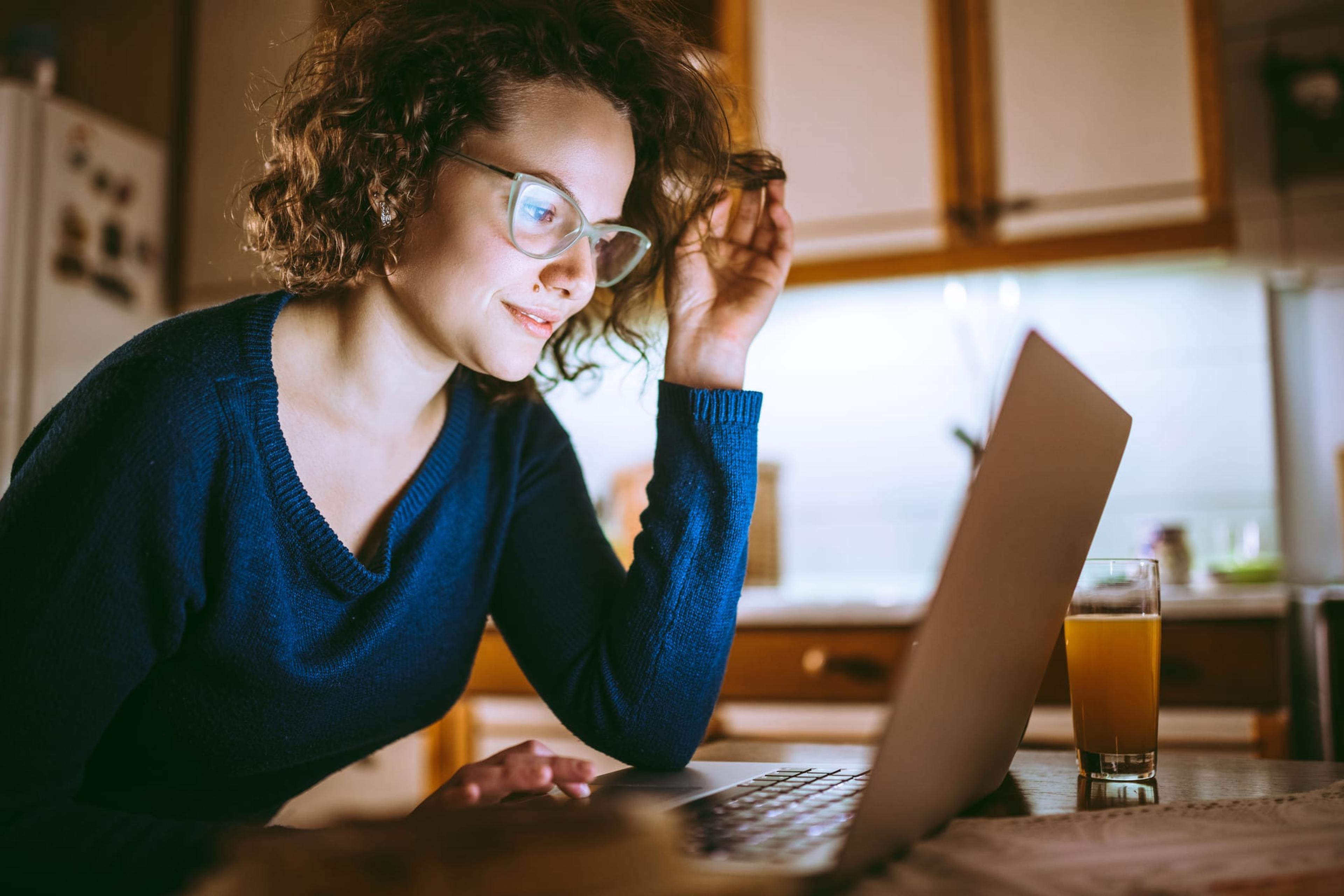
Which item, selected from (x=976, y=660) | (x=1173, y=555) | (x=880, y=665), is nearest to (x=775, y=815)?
(x=976, y=660)

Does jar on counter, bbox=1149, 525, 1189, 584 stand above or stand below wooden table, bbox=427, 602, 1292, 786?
above

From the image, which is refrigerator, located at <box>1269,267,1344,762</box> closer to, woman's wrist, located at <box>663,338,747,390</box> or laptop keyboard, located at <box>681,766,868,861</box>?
woman's wrist, located at <box>663,338,747,390</box>

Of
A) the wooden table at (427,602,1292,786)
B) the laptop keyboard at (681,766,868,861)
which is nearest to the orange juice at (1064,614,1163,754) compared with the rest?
the laptop keyboard at (681,766,868,861)

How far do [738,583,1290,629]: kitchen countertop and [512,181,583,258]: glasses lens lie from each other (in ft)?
2.90

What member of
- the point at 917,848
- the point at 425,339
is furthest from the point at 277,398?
the point at 917,848

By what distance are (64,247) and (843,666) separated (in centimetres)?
213

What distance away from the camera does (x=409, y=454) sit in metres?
1.02

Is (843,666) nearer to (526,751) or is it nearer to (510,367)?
(510,367)

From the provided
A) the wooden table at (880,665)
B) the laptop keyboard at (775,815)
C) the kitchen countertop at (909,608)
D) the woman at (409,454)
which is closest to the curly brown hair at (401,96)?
the woman at (409,454)

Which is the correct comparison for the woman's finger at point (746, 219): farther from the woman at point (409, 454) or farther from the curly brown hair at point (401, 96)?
the curly brown hair at point (401, 96)

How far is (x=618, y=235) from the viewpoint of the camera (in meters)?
1.08

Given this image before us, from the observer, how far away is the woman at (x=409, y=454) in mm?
734

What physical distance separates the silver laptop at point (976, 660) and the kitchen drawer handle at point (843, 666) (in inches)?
49.4

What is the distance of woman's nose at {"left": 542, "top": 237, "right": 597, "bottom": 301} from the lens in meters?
0.94
